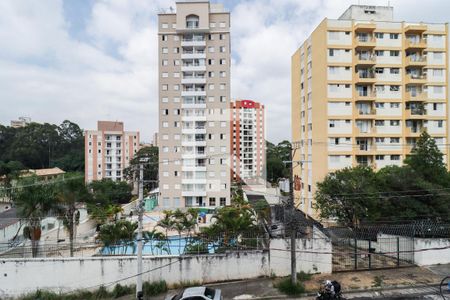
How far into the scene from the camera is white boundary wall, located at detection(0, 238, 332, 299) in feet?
48.0

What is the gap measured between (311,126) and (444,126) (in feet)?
45.3

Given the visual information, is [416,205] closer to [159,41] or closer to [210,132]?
[210,132]

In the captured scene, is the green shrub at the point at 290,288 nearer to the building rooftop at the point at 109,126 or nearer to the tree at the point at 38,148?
the building rooftop at the point at 109,126

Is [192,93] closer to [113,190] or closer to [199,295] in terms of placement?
[113,190]

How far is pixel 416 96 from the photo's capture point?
110 ft

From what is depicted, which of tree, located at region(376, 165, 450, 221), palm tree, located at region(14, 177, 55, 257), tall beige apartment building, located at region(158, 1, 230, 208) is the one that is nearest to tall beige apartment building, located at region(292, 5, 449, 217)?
tree, located at region(376, 165, 450, 221)

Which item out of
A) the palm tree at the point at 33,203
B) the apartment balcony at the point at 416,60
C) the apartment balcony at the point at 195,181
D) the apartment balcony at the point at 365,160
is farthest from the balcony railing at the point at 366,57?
the palm tree at the point at 33,203

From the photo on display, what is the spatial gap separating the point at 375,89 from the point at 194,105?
22.4 m

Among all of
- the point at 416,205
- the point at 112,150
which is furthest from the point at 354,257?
the point at 112,150

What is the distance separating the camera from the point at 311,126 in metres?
36.7

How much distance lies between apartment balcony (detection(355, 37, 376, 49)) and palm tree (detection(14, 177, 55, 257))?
30.8 meters

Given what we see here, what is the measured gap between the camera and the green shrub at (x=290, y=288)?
13281mm

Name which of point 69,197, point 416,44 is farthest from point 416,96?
point 69,197

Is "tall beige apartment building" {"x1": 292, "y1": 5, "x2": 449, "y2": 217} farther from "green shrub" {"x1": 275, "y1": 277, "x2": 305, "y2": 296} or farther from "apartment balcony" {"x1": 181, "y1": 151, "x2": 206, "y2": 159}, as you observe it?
"green shrub" {"x1": 275, "y1": 277, "x2": 305, "y2": 296}
